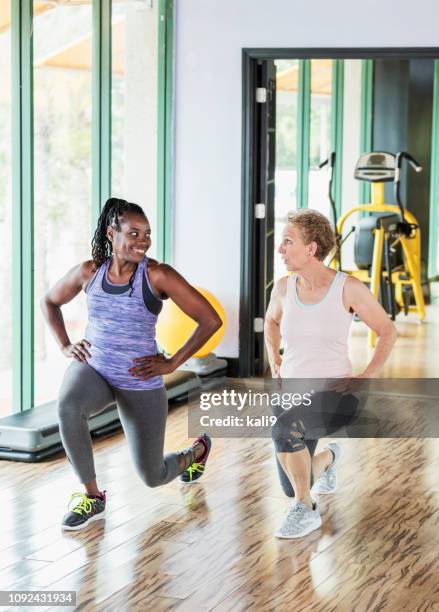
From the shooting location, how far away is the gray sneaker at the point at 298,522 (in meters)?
3.65

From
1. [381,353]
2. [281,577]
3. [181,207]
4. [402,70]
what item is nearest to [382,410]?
[181,207]

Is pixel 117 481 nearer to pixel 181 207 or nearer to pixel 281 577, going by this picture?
pixel 281 577

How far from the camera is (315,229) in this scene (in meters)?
3.66

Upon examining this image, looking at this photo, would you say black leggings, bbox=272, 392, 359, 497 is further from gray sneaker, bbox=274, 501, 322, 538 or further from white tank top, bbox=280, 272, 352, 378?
gray sneaker, bbox=274, 501, 322, 538

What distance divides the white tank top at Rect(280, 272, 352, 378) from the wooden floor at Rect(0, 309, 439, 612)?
601 millimetres

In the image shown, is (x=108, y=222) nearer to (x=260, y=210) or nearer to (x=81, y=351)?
(x=81, y=351)

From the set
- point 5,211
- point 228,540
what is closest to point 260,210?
point 5,211

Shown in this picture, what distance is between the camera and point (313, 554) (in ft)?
11.4

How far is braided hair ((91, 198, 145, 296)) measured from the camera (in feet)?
12.2

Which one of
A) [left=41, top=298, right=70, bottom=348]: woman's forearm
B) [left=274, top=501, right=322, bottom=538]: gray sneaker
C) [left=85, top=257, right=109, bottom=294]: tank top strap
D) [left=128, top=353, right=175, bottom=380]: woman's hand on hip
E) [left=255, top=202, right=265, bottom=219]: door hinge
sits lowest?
[left=274, top=501, right=322, bottom=538]: gray sneaker

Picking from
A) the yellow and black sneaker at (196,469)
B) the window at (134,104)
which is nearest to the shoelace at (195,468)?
the yellow and black sneaker at (196,469)

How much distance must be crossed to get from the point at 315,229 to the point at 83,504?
1307 mm

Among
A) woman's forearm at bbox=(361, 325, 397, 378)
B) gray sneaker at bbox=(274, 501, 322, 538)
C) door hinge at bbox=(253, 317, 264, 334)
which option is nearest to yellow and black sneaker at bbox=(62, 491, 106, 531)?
gray sneaker at bbox=(274, 501, 322, 538)

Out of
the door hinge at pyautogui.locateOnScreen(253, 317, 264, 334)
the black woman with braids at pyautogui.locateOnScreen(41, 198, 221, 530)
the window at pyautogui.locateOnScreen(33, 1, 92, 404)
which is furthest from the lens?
the door hinge at pyautogui.locateOnScreen(253, 317, 264, 334)
